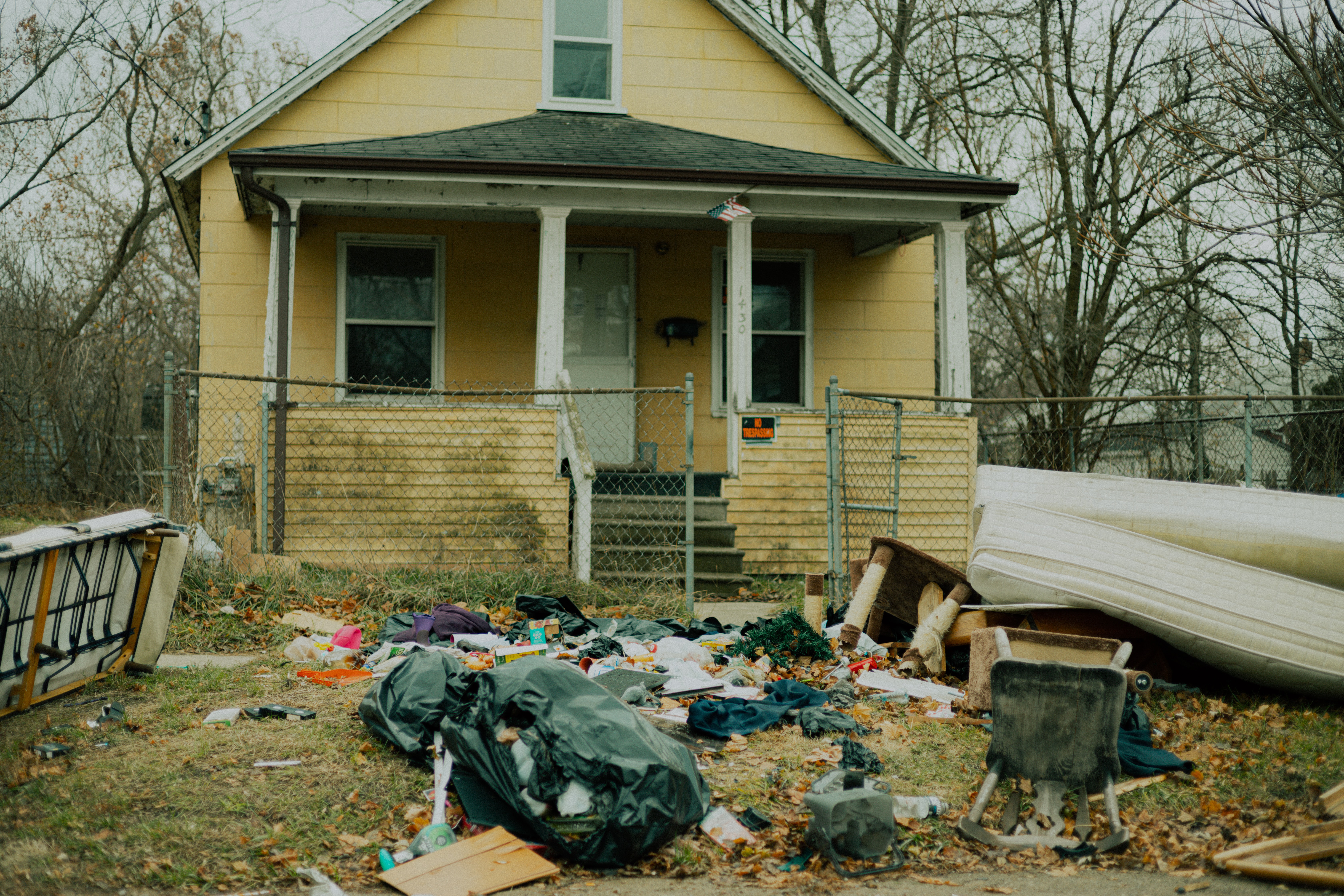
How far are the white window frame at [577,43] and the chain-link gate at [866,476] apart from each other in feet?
14.4

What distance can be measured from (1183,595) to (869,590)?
197cm

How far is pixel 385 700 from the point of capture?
473cm

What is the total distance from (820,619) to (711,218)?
5.02m

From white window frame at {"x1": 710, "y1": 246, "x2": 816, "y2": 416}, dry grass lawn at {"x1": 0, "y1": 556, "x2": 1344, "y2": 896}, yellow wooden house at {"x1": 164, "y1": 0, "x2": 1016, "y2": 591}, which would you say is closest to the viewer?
dry grass lawn at {"x1": 0, "y1": 556, "x2": 1344, "y2": 896}

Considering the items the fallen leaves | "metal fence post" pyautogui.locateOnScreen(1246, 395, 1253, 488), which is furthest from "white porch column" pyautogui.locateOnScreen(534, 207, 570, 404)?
"metal fence post" pyautogui.locateOnScreen(1246, 395, 1253, 488)

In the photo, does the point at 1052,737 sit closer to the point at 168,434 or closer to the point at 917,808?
the point at 917,808

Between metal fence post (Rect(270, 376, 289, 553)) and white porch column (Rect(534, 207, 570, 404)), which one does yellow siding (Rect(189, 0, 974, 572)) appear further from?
white porch column (Rect(534, 207, 570, 404))

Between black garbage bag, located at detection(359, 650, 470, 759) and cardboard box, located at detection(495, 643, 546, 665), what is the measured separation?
977 millimetres

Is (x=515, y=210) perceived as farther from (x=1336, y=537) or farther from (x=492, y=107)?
(x=1336, y=537)

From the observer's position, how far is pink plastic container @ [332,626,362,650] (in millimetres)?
6691

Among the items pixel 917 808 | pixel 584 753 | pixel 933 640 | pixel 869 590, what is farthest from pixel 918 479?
pixel 584 753

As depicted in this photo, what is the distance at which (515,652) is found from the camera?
20.0 feet

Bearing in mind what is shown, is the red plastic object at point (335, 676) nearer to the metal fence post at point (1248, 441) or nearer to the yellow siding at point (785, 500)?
the yellow siding at point (785, 500)

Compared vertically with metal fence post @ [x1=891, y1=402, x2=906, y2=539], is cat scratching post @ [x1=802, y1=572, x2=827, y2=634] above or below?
below
